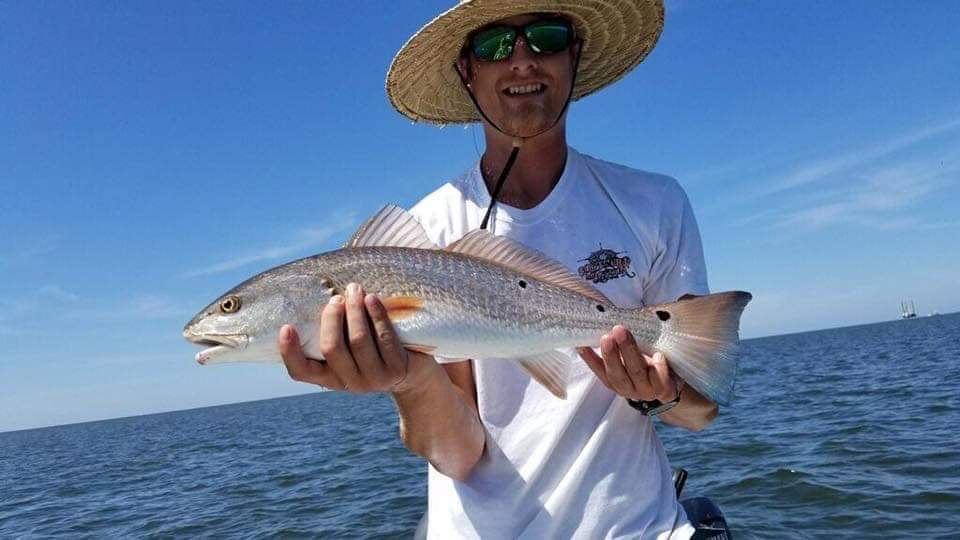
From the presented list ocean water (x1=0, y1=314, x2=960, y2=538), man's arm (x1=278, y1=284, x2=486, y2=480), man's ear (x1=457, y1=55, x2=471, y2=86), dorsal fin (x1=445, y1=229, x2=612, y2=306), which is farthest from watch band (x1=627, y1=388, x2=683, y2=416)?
ocean water (x1=0, y1=314, x2=960, y2=538)

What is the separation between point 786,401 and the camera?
65.5 feet

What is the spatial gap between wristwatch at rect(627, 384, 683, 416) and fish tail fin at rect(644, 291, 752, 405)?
0.17 metres

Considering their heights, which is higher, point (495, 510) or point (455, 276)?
point (455, 276)

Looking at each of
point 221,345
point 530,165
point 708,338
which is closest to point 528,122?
point 530,165

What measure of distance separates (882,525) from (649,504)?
7236mm

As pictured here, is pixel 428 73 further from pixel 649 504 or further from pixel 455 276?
pixel 649 504

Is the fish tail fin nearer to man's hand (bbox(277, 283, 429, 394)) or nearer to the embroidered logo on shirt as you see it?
the embroidered logo on shirt

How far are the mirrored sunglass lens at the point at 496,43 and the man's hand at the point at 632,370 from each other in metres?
1.63

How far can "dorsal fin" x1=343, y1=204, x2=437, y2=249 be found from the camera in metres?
2.94

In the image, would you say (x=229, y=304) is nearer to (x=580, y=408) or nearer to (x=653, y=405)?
(x=580, y=408)

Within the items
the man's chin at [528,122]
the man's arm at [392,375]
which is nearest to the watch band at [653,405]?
the man's arm at [392,375]

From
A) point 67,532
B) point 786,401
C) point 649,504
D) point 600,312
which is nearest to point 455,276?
point 600,312

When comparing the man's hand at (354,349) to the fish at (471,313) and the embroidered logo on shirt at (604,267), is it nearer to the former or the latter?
the fish at (471,313)

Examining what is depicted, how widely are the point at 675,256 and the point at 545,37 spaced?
137 cm
